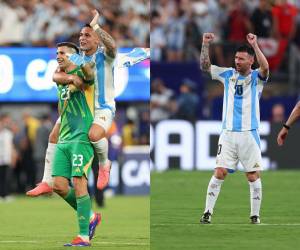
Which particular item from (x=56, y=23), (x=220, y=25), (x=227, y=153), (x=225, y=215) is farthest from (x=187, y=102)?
(x=227, y=153)

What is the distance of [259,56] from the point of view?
1220 cm

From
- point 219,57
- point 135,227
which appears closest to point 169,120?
point 219,57

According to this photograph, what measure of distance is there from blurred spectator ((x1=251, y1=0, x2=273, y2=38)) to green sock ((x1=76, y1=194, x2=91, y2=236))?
15.7 m

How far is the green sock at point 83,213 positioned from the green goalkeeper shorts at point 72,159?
26 centimetres

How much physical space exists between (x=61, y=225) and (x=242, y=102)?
140 inches

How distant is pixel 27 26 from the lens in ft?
85.7

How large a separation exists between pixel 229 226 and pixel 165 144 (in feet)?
38.2

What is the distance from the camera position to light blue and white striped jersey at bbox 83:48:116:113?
11.1 metres

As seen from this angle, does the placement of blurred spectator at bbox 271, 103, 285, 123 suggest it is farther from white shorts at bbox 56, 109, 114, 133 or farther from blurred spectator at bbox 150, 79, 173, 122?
white shorts at bbox 56, 109, 114, 133

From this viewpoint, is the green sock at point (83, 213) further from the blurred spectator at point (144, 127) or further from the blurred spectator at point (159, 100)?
the blurred spectator at point (144, 127)

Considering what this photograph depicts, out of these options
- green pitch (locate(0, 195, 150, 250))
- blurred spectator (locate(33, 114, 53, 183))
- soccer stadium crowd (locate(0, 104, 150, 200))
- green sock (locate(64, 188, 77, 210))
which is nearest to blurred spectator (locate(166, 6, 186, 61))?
soccer stadium crowd (locate(0, 104, 150, 200))

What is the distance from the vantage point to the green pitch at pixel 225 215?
10.8 metres

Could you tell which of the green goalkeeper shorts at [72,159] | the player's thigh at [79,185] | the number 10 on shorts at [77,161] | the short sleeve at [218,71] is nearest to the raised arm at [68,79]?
the green goalkeeper shorts at [72,159]

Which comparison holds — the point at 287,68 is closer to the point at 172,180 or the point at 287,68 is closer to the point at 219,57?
the point at 219,57
